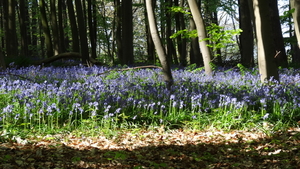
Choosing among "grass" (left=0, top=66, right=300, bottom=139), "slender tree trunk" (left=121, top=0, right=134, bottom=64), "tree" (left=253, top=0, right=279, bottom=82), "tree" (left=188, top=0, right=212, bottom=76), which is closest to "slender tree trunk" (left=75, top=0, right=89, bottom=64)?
"slender tree trunk" (left=121, top=0, right=134, bottom=64)

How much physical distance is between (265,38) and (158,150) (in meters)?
4.43

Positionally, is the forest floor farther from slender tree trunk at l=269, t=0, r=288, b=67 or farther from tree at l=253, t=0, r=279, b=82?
slender tree trunk at l=269, t=0, r=288, b=67

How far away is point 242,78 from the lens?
901cm

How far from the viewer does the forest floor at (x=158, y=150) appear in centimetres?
381

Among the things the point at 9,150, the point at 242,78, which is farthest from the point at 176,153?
the point at 242,78

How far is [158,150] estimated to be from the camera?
449 centimetres

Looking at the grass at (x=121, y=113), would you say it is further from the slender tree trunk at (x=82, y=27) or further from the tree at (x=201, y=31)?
the slender tree trunk at (x=82, y=27)

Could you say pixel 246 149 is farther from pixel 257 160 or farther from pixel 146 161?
pixel 146 161

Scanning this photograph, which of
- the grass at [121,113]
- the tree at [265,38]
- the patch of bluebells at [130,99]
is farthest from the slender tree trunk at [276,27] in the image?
the grass at [121,113]

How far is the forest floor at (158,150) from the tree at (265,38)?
2.53 meters

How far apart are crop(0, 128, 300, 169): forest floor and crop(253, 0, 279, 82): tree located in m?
2.53

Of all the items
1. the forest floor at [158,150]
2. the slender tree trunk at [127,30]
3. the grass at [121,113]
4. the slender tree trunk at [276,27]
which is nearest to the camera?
the forest floor at [158,150]

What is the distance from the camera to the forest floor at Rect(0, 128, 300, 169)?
12.5ft

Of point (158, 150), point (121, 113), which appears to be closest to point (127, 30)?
point (121, 113)
